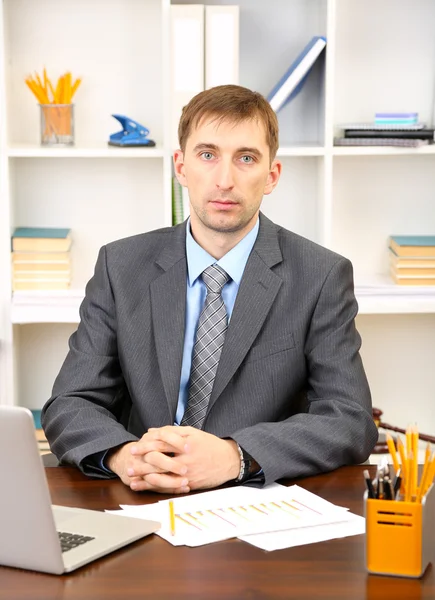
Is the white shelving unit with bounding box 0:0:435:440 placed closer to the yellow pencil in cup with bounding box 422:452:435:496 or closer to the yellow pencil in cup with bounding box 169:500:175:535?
the yellow pencil in cup with bounding box 169:500:175:535

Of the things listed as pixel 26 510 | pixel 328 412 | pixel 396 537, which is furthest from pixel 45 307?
pixel 396 537

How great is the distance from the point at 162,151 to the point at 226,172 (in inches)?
46.0

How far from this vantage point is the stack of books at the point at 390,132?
10.1 feet

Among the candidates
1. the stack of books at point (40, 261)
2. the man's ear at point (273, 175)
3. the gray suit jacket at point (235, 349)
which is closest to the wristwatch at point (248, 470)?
the gray suit jacket at point (235, 349)

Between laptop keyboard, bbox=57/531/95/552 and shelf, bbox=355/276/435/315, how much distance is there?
1929 millimetres

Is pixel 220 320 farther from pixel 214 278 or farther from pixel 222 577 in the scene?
pixel 222 577

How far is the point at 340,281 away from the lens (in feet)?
6.49

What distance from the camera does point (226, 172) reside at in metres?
1.93

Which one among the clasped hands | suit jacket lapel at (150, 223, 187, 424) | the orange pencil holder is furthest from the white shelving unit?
the orange pencil holder

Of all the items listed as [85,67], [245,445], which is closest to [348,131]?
[85,67]

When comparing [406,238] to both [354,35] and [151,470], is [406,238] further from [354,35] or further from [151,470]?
[151,470]

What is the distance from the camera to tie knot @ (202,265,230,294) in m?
2.00

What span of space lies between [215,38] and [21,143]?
2.59 feet

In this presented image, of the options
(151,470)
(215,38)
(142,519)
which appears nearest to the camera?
(142,519)
